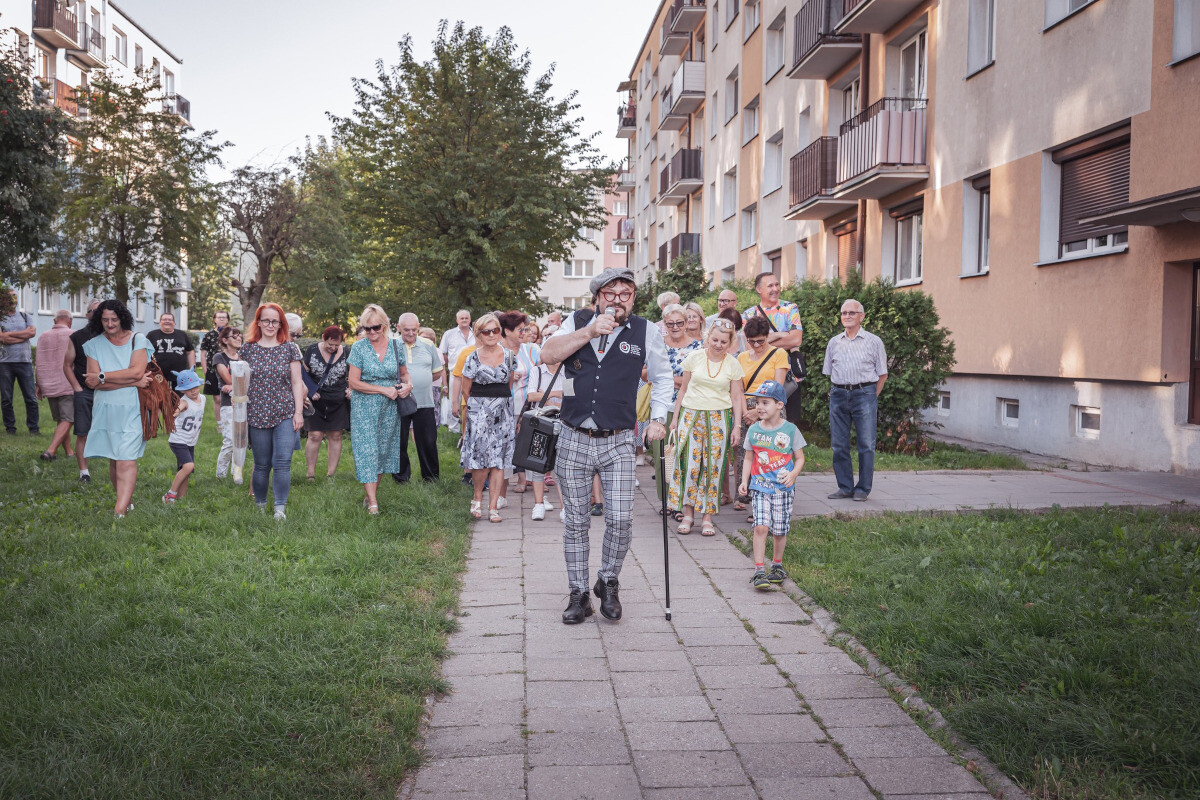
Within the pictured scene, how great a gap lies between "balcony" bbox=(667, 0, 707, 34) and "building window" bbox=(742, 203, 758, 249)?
34.4ft

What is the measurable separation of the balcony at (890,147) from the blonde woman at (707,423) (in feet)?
34.4

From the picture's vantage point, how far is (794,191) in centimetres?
2247

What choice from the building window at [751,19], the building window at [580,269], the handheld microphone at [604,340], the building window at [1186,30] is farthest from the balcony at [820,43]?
the building window at [580,269]

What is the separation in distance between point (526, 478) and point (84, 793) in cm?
764

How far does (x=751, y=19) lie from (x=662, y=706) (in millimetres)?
28577

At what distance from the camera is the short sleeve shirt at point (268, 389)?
8188 mm

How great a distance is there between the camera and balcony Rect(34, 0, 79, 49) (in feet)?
130

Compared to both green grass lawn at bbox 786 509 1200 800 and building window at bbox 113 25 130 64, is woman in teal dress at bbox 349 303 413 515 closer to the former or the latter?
green grass lawn at bbox 786 509 1200 800

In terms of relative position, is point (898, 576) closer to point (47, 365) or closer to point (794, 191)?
point (47, 365)

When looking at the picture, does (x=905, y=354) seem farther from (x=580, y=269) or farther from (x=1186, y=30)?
(x=580, y=269)

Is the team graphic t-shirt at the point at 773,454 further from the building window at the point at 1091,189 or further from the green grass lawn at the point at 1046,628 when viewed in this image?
the building window at the point at 1091,189

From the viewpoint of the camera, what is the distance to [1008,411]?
47.4 ft

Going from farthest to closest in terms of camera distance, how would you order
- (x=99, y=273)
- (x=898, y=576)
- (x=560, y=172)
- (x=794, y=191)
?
(x=99, y=273) < (x=560, y=172) < (x=794, y=191) < (x=898, y=576)

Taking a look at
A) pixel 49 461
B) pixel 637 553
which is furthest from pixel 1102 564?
pixel 49 461
